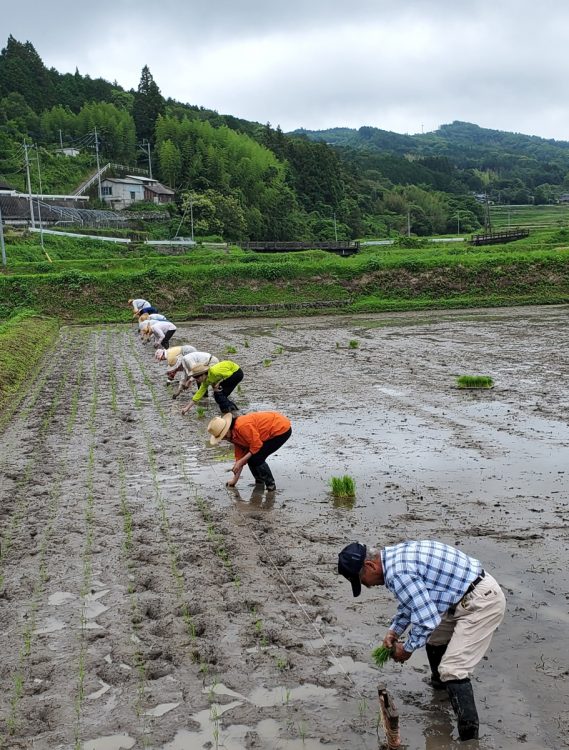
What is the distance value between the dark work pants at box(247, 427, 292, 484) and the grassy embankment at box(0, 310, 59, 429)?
223 inches

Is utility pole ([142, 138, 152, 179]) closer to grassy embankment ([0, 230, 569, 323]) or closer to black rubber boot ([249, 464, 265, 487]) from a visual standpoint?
grassy embankment ([0, 230, 569, 323])

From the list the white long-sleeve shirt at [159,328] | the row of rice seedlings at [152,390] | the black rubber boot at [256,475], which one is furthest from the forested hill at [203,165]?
the black rubber boot at [256,475]

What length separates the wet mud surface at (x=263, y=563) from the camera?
4.28 metres

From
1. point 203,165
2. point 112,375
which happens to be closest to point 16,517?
point 112,375

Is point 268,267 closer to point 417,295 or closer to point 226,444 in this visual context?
point 417,295

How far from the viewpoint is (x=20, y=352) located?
18906 millimetres

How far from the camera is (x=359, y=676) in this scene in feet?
15.2

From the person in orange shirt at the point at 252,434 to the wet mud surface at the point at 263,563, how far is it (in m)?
0.45

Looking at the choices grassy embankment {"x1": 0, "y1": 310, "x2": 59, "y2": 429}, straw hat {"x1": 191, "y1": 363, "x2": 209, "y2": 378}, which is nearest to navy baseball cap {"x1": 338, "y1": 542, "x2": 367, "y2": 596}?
straw hat {"x1": 191, "y1": 363, "x2": 209, "y2": 378}

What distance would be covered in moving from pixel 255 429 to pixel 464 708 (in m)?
4.30

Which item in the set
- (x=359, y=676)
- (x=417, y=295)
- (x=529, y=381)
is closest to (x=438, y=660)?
(x=359, y=676)

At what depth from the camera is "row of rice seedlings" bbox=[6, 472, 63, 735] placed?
4.43m

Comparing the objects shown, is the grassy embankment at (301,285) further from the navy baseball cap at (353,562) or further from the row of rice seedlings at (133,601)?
the navy baseball cap at (353,562)

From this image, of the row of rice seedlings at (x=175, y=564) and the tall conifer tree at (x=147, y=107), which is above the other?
the tall conifer tree at (x=147, y=107)
